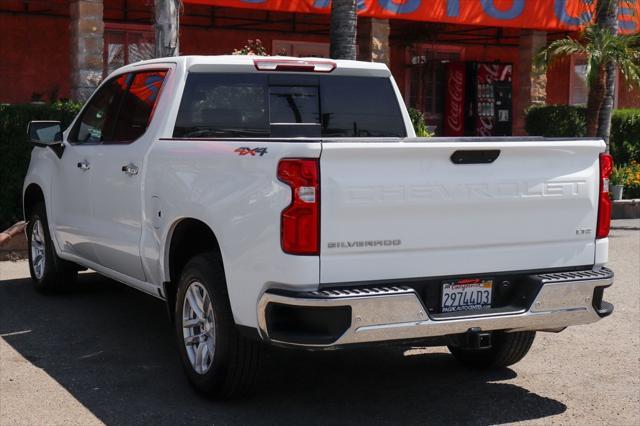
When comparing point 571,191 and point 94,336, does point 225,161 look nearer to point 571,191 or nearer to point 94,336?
point 571,191

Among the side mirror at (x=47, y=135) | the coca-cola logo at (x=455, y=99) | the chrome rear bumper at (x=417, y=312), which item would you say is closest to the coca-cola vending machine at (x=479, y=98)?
the coca-cola logo at (x=455, y=99)

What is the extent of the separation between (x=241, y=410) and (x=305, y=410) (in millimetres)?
358

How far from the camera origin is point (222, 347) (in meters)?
5.21

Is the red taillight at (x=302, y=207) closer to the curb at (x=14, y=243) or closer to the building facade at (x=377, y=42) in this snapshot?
the curb at (x=14, y=243)

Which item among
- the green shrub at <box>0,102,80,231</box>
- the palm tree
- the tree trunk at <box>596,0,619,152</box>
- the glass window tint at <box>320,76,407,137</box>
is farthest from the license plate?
the tree trunk at <box>596,0,619,152</box>

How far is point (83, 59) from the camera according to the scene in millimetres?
13445

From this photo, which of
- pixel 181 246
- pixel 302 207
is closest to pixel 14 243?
pixel 181 246

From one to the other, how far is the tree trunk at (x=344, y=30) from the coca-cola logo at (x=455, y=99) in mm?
8668

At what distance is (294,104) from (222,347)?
6.53 feet

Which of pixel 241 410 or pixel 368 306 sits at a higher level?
pixel 368 306

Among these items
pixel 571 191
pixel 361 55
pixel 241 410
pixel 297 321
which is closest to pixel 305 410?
pixel 241 410

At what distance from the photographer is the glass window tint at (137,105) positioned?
647 cm

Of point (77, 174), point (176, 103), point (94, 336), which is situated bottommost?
point (94, 336)

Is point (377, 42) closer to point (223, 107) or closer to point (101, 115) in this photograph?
point (101, 115)
